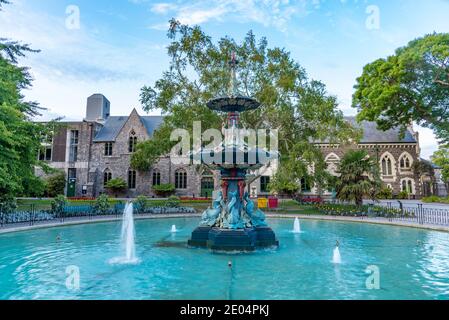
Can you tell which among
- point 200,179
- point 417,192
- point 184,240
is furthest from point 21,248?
point 417,192

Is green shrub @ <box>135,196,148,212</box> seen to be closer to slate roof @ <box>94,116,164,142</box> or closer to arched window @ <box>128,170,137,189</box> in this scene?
arched window @ <box>128,170,137,189</box>

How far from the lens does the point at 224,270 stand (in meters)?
8.04

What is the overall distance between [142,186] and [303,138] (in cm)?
2765

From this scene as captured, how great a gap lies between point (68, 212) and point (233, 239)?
15660 millimetres

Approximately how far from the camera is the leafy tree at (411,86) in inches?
964

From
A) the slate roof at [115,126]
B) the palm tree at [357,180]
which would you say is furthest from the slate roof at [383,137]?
the slate roof at [115,126]

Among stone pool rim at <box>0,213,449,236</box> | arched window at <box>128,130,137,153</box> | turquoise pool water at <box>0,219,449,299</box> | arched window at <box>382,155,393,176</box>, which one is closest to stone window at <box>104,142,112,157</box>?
arched window at <box>128,130,137,153</box>

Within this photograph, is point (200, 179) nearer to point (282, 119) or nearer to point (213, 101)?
point (282, 119)

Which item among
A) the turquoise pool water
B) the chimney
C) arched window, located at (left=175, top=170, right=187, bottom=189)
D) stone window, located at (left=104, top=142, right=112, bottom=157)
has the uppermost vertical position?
the chimney

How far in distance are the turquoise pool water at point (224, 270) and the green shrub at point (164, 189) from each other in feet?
94.0

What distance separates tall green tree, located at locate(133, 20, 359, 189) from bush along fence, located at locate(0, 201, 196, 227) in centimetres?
558

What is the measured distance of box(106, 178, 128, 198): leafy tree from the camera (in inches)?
1693

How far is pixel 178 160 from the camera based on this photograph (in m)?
44.6

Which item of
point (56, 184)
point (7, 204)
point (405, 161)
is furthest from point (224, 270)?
point (405, 161)
